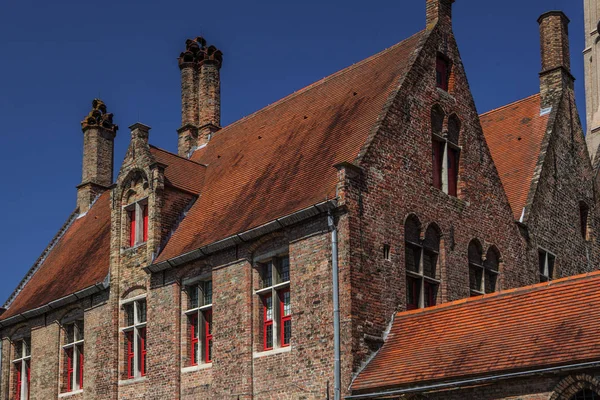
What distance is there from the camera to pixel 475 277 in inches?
944

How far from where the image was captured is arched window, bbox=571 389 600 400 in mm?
15711

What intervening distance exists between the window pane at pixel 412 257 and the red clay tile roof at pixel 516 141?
18.7ft

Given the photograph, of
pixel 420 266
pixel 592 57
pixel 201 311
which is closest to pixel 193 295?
pixel 201 311

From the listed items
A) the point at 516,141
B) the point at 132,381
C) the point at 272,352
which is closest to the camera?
the point at 272,352

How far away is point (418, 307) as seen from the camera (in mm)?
21797

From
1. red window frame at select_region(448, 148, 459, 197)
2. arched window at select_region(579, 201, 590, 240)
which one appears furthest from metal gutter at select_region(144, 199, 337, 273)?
arched window at select_region(579, 201, 590, 240)

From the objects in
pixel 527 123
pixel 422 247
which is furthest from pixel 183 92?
pixel 422 247

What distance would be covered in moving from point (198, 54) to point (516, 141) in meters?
11.8

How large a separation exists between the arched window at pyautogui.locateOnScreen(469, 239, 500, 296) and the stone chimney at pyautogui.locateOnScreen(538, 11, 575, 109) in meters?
7.88

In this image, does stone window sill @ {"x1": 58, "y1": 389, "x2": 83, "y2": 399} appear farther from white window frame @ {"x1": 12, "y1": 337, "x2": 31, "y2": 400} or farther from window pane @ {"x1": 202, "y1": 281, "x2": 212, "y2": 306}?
window pane @ {"x1": 202, "y1": 281, "x2": 212, "y2": 306}

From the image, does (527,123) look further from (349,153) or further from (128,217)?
(128,217)

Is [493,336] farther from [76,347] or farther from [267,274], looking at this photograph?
[76,347]

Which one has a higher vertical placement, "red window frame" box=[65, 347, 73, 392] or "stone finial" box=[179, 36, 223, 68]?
"stone finial" box=[179, 36, 223, 68]

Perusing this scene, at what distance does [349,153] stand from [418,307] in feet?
12.8
